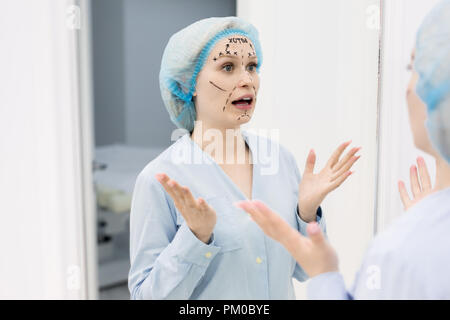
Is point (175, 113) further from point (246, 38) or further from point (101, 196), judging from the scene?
point (101, 196)

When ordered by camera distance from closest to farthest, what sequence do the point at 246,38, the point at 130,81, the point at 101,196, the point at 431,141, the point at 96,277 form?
1. the point at 431,141
2. the point at 246,38
3. the point at 130,81
4. the point at 96,277
5. the point at 101,196

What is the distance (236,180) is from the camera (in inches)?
29.6

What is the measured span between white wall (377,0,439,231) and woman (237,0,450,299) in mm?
341

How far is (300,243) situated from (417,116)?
0.23m

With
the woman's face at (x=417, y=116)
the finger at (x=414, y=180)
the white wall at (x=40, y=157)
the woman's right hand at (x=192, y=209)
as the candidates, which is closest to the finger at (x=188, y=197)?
the woman's right hand at (x=192, y=209)

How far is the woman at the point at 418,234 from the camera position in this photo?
1.62ft

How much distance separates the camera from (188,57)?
72 centimetres

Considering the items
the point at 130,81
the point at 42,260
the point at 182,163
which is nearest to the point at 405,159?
the point at 182,163

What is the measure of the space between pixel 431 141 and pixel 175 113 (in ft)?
1.43

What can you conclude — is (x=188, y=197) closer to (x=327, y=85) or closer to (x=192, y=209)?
(x=192, y=209)

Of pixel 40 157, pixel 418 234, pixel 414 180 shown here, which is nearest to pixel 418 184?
pixel 414 180

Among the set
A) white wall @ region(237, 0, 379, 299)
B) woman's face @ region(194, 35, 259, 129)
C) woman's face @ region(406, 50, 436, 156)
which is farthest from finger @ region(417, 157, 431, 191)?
woman's face @ region(194, 35, 259, 129)

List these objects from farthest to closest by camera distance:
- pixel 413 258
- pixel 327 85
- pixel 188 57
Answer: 1. pixel 327 85
2. pixel 188 57
3. pixel 413 258

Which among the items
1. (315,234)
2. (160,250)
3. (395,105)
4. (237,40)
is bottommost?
(160,250)
